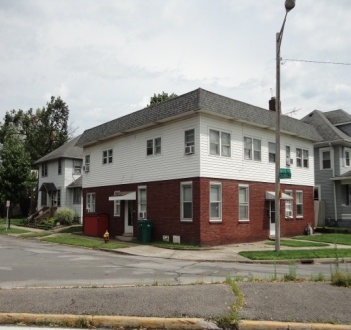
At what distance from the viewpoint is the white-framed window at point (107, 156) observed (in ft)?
85.7

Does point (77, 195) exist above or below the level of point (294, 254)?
above

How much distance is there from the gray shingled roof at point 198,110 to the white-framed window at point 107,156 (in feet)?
3.03

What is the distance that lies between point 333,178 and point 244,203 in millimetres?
12873

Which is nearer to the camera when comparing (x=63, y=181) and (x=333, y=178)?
(x=333, y=178)

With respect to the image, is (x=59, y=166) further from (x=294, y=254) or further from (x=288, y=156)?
(x=294, y=254)

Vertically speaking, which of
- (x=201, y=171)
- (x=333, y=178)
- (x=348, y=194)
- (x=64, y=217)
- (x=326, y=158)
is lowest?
(x=64, y=217)

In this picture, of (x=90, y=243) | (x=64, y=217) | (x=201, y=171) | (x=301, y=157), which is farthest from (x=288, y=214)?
(x=64, y=217)

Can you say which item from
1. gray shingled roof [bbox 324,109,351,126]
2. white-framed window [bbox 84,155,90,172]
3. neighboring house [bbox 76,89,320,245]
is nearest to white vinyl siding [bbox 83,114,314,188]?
neighboring house [bbox 76,89,320,245]

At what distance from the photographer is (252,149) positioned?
22.5 metres

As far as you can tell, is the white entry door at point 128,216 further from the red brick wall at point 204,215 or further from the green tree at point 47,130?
the green tree at point 47,130

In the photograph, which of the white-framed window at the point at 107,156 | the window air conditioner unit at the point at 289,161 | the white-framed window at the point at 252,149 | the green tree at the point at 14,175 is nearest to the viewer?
the white-framed window at the point at 252,149

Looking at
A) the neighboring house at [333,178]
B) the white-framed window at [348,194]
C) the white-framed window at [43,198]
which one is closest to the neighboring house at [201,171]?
the neighboring house at [333,178]

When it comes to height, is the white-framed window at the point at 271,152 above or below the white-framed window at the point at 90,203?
above

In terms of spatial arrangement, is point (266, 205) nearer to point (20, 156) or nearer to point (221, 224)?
point (221, 224)
